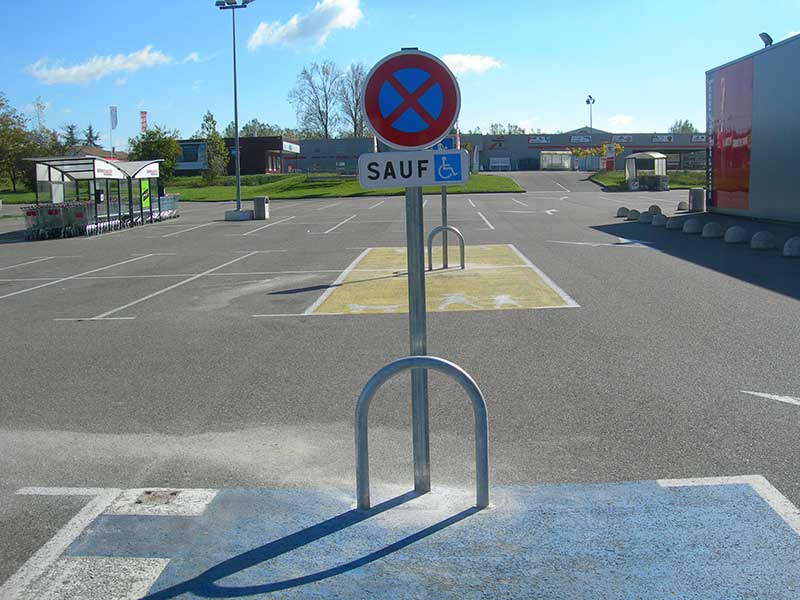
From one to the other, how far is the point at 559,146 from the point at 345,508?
99763 mm

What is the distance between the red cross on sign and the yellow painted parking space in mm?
7102

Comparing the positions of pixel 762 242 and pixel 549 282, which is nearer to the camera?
pixel 549 282

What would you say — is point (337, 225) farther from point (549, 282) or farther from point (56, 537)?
point (56, 537)

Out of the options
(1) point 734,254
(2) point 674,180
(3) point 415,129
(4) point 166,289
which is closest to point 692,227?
(1) point 734,254

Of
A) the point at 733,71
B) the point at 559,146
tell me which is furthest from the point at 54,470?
the point at 559,146

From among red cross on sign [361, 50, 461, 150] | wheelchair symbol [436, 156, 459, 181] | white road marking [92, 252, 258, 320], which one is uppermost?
red cross on sign [361, 50, 461, 150]

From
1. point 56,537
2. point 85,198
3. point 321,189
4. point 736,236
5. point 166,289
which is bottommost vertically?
point 56,537

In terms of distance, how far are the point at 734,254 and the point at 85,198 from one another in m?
25.7

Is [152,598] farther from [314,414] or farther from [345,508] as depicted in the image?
[314,414]

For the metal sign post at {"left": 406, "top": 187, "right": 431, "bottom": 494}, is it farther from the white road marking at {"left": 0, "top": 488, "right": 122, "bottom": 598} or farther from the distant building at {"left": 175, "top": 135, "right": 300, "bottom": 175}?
the distant building at {"left": 175, "top": 135, "right": 300, "bottom": 175}

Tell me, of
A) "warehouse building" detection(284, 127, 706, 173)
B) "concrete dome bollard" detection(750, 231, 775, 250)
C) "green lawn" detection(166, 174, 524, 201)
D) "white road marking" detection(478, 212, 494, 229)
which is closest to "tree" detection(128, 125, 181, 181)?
"green lawn" detection(166, 174, 524, 201)

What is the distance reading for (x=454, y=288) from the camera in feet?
45.2

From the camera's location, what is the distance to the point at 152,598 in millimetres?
3797

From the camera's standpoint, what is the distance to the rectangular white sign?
180 inches
